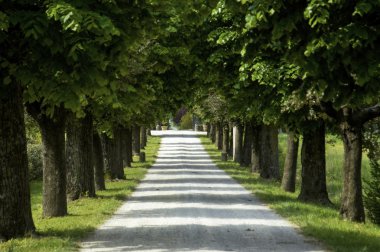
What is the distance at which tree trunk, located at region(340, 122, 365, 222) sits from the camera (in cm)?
1697

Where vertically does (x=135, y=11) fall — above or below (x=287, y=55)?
above

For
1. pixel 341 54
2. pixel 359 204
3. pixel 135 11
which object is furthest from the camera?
pixel 359 204

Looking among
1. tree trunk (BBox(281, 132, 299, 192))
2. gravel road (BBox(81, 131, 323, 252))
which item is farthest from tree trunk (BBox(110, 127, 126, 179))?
tree trunk (BBox(281, 132, 299, 192))

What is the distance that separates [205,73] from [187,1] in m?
11.1

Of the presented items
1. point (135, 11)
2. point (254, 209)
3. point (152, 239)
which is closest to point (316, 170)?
point (254, 209)

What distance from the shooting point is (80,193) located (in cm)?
2341

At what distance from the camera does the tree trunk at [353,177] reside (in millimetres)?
16969

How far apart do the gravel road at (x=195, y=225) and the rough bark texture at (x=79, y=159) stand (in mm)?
1756

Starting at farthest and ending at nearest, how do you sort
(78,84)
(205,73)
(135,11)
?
(205,73), (135,11), (78,84)

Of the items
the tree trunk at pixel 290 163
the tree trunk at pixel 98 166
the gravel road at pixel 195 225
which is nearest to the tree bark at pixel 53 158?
the gravel road at pixel 195 225

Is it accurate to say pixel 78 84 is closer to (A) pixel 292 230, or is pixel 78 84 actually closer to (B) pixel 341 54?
(B) pixel 341 54

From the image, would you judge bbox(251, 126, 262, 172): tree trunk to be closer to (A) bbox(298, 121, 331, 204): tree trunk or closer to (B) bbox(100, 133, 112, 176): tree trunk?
(B) bbox(100, 133, 112, 176): tree trunk

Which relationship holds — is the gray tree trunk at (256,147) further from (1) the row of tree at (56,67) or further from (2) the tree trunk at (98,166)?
(1) the row of tree at (56,67)

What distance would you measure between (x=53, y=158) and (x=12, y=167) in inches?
183
